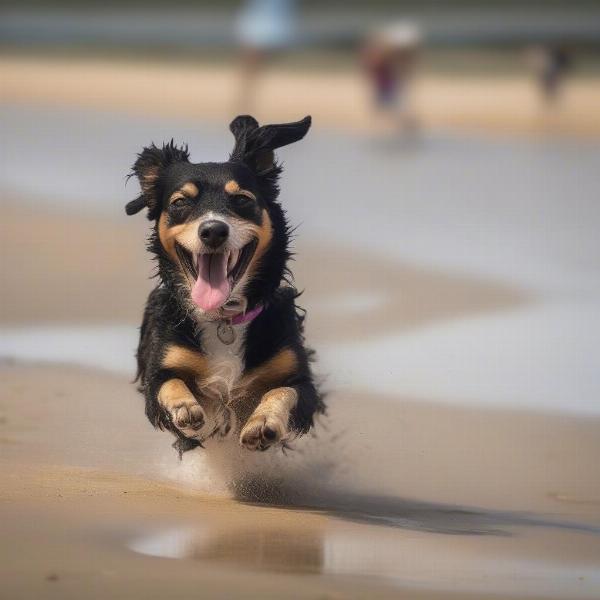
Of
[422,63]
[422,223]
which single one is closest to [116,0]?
[422,63]

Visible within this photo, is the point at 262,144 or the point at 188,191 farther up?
the point at 262,144

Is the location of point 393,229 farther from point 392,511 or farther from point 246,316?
point 392,511

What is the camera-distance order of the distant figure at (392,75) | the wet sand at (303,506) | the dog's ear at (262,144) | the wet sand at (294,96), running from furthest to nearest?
the distant figure at (392,75)
the wet sand at (294,96)
the dog's ear at (262,144)
the wet sand at (303,506)

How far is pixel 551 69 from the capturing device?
2666cm

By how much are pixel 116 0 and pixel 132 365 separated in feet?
115

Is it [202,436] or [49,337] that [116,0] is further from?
[202,436]

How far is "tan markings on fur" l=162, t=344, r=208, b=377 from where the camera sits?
630cm

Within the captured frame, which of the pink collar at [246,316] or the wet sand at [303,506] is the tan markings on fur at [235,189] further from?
the wet sand at [303,506]

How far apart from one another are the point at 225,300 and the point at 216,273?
0.11 metres

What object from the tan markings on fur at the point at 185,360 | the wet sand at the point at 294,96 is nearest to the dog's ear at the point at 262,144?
the tan markings on fur at the point at 185,360

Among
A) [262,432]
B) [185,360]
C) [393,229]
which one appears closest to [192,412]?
[262,432]

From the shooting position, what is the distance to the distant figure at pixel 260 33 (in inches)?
1214

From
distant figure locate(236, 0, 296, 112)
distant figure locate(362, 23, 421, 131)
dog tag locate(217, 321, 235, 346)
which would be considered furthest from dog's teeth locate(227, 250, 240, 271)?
distant figure locate(236, 0, 296, 112)

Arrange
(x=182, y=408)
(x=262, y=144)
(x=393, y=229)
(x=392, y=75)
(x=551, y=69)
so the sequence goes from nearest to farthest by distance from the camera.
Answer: (x=182, y=408)
(x=262, y=144)
(x=393, y=229)
(x=392, y=75)
(x=551, y=69)
